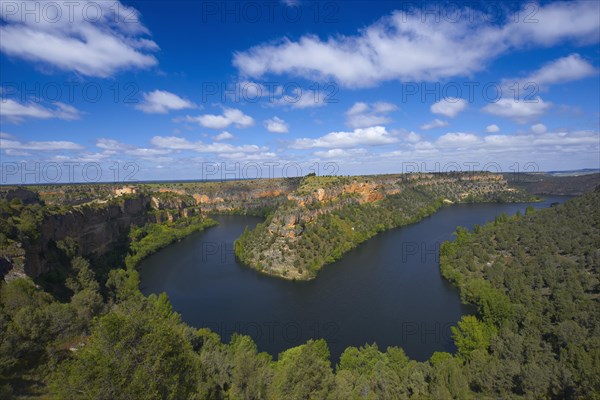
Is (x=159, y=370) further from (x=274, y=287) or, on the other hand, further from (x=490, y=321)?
(x=274, y=287)

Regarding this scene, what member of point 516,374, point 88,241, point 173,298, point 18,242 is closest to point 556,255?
point 516,374

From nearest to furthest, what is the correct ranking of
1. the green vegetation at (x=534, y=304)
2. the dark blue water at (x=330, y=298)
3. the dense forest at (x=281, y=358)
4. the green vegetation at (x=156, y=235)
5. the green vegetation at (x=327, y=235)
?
the dense forest at (x=281, y=358), the green vegetation at (x=534, y=304), the dark blue water at (x=330, y=298), the green vegetation at (x=327, y=235), the green vegetation at (x=156, y=235)

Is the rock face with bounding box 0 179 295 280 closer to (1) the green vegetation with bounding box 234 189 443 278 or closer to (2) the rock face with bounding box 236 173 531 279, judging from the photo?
(1) the green vegetation with bounding box 234 189 443 278

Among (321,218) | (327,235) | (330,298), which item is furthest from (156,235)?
(330,298)

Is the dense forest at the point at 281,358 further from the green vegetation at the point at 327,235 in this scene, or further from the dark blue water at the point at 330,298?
the green vegetation at the point at 327,235

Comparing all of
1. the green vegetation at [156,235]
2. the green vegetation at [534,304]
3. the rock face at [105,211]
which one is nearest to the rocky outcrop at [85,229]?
the rock face at [105,211]

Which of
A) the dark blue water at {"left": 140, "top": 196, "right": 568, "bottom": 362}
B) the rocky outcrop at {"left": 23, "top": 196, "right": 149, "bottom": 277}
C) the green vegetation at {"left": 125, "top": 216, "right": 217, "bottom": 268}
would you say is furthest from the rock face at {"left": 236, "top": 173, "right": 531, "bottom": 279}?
the rocky outcrop at {"left": 23, "top": 196, "right": 149, "bottom": 277}
